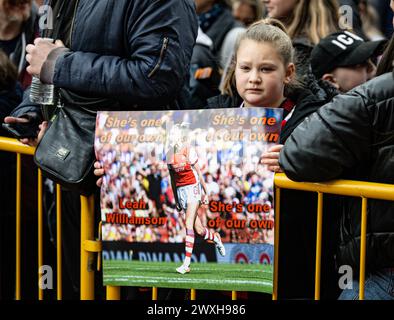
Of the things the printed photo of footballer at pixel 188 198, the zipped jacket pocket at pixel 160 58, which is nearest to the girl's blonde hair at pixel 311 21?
the zipped jacket pocket at pixel 160 58

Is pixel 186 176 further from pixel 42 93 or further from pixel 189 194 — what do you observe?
pixel 42 93

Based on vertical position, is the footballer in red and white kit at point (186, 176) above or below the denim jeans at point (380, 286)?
above

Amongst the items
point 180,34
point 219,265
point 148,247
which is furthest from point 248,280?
point 180,34

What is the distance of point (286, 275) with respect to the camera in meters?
3.69

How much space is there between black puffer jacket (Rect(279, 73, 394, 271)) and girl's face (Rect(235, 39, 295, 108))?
0.63 metres

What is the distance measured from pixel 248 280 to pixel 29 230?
1.68 meters

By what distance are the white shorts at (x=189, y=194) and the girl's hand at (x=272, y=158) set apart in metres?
0.29

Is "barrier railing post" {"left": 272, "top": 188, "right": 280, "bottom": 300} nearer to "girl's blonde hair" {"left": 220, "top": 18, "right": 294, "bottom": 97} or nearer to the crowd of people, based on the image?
the crowd of people

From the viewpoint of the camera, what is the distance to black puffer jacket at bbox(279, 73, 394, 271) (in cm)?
313

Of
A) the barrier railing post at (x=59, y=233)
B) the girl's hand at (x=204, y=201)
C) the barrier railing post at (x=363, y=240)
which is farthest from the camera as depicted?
the barrier railing post at (x=59, y=233)

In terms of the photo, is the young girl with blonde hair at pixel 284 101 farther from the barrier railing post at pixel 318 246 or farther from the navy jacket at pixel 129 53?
the navy jacket at pixel 129 53

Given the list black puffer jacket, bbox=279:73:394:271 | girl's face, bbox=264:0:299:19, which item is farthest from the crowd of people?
girl's face, bbox=264:0:299:19

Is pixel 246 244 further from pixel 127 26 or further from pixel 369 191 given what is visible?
pixel 127 26

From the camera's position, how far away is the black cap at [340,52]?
4.73 meters
